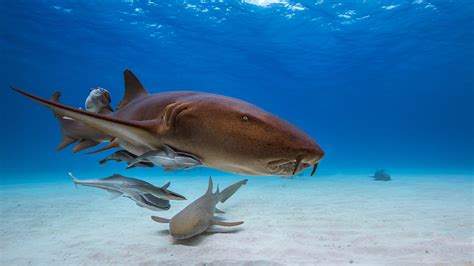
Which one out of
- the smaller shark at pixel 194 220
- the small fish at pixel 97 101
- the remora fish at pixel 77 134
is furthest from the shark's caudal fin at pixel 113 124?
the smaller shark at pixel 194 220

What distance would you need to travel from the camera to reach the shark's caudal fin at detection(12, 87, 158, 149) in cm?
144

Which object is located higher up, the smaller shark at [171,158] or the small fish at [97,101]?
the small fish at [97,101]

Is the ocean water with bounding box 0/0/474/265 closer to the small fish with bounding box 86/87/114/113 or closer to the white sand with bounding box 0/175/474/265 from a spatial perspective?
the white sand with bounding box 0/175/474/265

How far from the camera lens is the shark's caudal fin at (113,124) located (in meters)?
1.44

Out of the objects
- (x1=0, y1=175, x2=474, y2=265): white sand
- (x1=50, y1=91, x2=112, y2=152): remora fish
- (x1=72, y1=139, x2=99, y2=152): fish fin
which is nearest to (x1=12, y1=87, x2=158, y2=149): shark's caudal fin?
(x1=50, y1=91, x2=112, y2=152): remora fish

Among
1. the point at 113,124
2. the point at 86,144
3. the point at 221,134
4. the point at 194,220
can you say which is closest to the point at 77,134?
the point at 86,144

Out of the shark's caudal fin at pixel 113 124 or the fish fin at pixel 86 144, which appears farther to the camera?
the fish fin at pixel 86 144

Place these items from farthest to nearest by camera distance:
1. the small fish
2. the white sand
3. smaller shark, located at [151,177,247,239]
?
smaller shark, located at [151,177,247,239], the white sand, the small fish

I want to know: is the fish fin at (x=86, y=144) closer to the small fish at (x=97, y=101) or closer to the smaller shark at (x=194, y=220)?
the small fish at (x=97, y=101)

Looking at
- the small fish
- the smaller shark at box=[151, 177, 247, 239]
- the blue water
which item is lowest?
the smaller shark at box=[151, 177, 247, 239]

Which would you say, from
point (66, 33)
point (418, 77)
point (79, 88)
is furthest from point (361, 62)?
point (79, 88)

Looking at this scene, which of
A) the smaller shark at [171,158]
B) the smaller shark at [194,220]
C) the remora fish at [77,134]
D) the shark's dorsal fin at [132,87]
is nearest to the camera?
the smaller shark at [171,158]

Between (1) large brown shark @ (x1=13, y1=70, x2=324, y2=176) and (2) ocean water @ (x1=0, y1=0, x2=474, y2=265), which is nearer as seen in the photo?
(1) large brown shark @ (x1=13, y1=70, x2=324, y2=176)

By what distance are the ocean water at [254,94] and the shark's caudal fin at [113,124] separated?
2.35m
